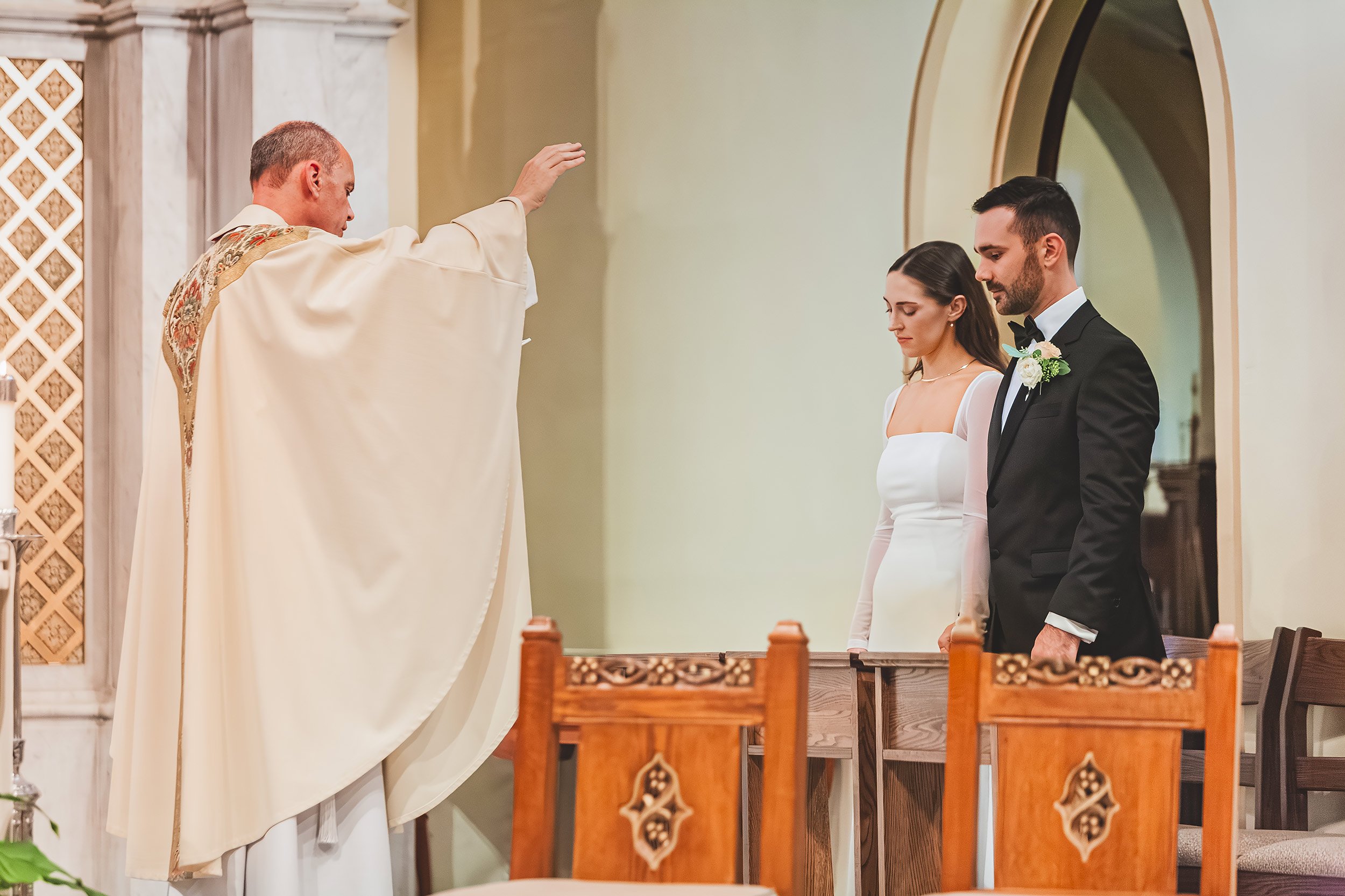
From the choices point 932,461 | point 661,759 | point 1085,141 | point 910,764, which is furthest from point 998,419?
point 1085,141

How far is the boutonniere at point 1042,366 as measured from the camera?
306 cm

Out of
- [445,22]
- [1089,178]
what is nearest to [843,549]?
[1089,178]

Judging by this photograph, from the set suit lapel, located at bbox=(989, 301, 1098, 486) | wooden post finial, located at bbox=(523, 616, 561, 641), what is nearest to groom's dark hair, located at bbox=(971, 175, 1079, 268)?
suit lapel, located at bbox=(989, 301, 1098, 486)

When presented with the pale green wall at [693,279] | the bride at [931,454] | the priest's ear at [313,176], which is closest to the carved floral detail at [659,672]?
the bride at [931,454]

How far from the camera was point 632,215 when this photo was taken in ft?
16.3

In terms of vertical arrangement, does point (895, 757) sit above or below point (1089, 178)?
below

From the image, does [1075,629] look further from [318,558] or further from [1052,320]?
[318,558]

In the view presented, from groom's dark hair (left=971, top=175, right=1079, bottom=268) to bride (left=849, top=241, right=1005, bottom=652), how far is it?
1.44 ft

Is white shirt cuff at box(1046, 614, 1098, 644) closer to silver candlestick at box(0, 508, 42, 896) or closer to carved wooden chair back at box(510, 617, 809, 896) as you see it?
carved wooden chair back at box(510, 617, 809, 896)

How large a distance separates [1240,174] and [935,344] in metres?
1.09

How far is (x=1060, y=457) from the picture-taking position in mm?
3076

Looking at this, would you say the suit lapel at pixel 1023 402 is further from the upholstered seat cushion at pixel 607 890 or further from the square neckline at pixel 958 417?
the upholstered seat cushion at pixel 607 890

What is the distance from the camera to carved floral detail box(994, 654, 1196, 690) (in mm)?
2107

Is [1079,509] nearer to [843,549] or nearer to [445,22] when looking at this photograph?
[843,549]
